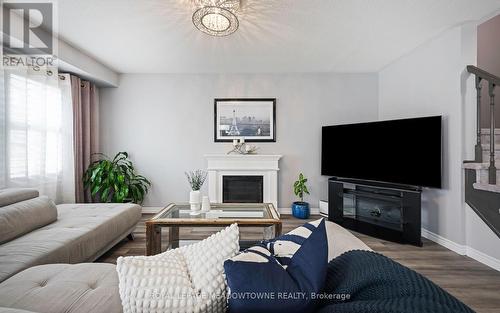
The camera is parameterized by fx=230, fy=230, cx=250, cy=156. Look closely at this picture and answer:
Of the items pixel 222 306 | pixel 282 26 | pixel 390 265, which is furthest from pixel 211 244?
pixel 282 26

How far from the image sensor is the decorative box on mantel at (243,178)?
388 cm

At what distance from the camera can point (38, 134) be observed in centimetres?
297

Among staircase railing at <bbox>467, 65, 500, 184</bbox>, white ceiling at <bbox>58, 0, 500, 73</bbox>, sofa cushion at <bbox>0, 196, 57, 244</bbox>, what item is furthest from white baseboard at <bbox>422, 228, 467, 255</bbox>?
sofa cushion at <bbox>0, 196, 57, 244</bbox>

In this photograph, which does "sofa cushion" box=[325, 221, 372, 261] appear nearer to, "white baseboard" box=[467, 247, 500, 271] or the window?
"white baseboard" box=[467, 247, 500, 271]

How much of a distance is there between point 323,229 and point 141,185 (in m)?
3.86

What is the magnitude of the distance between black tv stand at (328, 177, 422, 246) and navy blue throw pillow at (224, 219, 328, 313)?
268 cm

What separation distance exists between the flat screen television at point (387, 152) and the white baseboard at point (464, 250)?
683 millimetres

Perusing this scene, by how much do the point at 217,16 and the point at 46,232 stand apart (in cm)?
230

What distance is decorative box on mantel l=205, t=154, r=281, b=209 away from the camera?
388 cm

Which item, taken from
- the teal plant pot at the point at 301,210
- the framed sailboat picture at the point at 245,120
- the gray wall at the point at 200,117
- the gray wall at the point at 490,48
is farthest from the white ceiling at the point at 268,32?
the teal plant pot at the point at 301,210

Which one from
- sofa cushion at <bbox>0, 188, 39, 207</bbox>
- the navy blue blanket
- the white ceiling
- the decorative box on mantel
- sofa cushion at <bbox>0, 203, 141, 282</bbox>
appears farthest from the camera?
the decorative box on mantel

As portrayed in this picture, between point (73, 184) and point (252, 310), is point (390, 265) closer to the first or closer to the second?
point (252, 310)

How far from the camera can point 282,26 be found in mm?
2510

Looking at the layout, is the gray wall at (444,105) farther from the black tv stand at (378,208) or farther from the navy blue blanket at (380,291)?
the navy blue blanket at (380,291)
